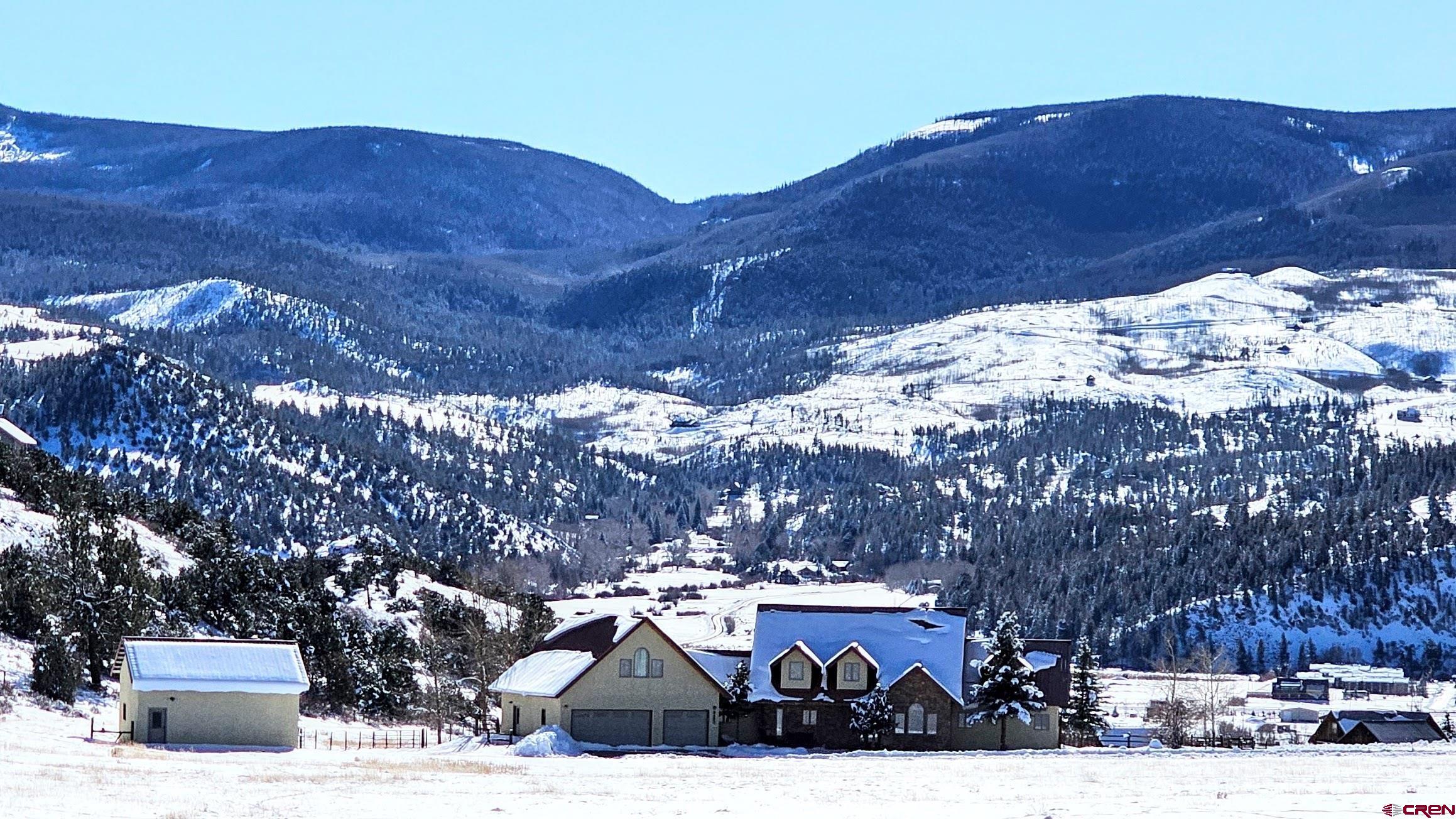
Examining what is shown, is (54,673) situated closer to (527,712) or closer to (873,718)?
(527,712)

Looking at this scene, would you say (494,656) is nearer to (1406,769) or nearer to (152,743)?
(152,743)

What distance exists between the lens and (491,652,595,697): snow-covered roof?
308 feet

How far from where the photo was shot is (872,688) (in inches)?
3885

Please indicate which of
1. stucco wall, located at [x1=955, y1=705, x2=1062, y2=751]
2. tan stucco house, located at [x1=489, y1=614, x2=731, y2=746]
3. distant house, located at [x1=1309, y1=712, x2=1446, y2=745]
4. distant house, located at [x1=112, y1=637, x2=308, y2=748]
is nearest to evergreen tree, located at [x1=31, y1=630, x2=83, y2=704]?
distant house, located at [x1=112, y1=637, x2=308, y2=748]

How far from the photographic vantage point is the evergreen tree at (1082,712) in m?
106

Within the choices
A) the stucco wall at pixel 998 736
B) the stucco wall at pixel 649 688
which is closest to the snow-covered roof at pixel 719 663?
the stucco wall at pixel 649 688

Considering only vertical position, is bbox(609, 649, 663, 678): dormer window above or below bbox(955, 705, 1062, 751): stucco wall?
above

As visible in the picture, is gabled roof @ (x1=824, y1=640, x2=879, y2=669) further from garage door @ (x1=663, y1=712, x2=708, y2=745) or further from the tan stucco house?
garage door @ (x1=663, y1=712, x2=708, y2=745)

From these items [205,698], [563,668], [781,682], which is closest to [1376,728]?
[781,682]

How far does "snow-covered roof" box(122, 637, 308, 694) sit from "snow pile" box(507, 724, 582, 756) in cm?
876

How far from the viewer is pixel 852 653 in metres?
99.0

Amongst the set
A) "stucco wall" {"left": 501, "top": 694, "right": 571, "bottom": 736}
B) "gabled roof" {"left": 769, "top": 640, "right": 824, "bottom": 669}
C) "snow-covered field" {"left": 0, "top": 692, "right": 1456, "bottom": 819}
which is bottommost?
"snow-covered field" {"left": 0, "top": 692, "right": 1456, "bottom": 819}

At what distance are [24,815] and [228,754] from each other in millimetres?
27649

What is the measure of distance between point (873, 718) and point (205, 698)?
2863cm
